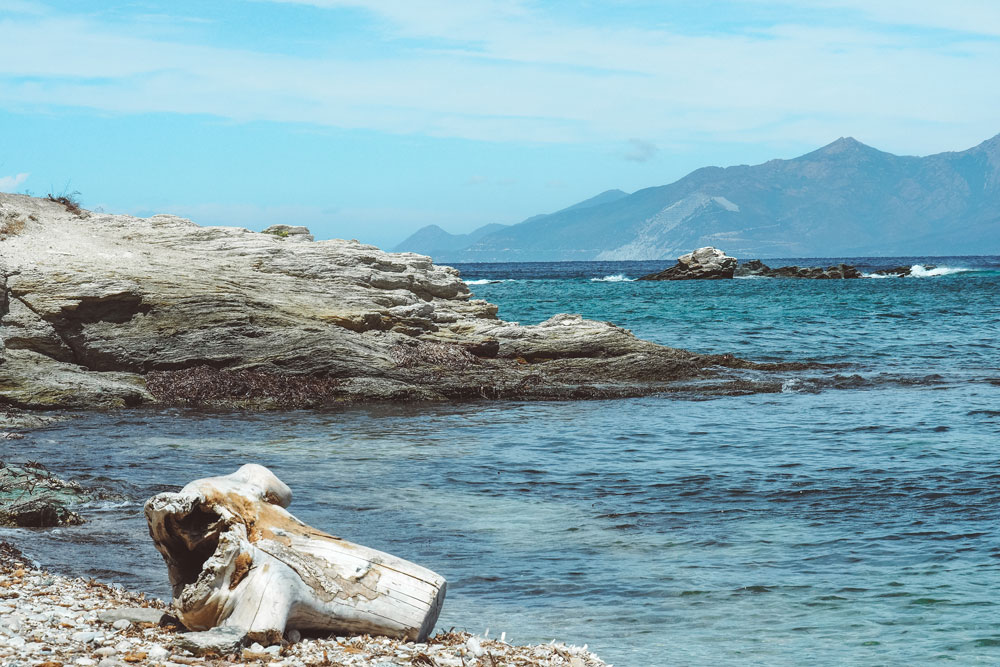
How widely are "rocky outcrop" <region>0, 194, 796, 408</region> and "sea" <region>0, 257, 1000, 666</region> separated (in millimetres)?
1480

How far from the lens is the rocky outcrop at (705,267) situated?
104 m

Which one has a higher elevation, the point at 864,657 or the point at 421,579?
the point at 421,579

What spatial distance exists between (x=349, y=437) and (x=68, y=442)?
16.1ft

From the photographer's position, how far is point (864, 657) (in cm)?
771

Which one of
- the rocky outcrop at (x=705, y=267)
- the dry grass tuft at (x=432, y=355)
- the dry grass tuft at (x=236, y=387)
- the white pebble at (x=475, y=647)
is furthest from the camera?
the rocky outcrop at (x=705, y=267)

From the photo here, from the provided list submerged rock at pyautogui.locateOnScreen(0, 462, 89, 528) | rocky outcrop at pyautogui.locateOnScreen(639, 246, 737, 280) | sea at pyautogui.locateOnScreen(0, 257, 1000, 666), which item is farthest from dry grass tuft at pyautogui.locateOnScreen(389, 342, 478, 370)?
rocky outcrop at pyautogui.locateOnScreen(639, 246, 737, 280)

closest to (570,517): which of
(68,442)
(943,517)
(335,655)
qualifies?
(943,517)

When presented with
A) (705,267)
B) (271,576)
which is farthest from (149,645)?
(705,267)

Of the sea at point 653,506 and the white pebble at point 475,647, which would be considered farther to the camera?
the sea at point 653,506

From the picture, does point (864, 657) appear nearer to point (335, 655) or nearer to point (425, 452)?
point (335, 655)

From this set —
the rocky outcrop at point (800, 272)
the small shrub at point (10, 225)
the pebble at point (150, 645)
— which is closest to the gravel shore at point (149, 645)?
the pebble at point (150, 645)

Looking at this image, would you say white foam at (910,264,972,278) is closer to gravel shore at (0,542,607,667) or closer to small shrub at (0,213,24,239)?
small shrub at (0,213,24,239)

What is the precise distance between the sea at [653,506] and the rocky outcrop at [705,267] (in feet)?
258

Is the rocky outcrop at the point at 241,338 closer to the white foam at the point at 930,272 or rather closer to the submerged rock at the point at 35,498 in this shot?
the submerged rock at the point at 35,498
